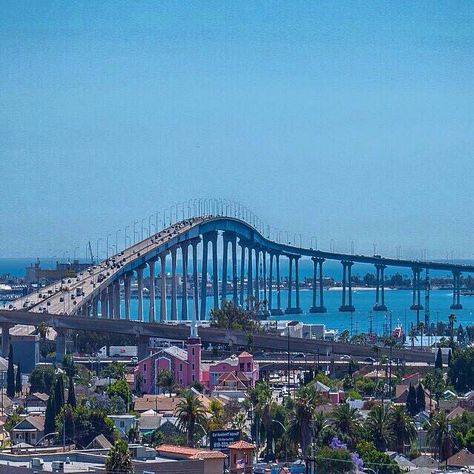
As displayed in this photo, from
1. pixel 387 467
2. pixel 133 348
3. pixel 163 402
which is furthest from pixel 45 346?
pixel 387 467

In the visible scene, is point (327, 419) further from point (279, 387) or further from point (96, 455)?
point (279, 387)

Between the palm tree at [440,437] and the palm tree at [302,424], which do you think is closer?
the palm tree at [440,437]

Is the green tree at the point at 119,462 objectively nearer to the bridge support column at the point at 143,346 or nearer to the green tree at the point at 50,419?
the green tree at the point at 50,419

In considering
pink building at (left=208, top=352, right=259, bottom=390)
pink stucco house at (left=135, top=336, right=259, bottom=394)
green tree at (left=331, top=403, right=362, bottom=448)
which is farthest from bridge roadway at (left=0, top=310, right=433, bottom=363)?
green tree at (left=331, top=403, right=362, bottom=448)

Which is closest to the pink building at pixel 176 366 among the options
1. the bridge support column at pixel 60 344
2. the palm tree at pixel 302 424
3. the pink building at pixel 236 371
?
the pink building at pixel 236 371

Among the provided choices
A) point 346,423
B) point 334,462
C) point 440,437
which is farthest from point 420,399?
point 334,462

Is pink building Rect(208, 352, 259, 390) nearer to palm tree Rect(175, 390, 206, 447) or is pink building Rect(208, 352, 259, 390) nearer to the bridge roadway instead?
the bridge roadway

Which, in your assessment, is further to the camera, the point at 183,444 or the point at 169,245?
the point at 169,245
